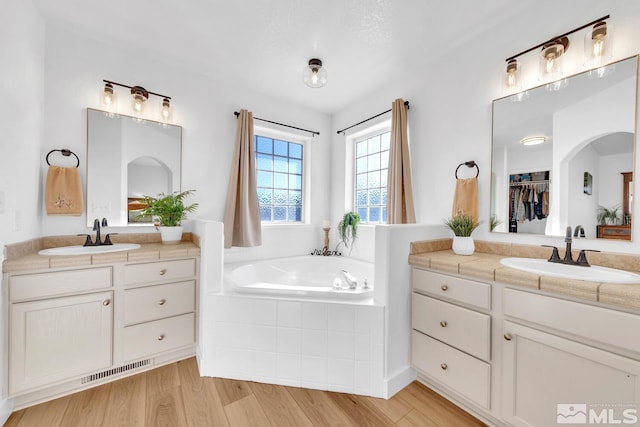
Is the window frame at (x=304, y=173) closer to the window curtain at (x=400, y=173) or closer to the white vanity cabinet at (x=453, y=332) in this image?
the window curtain at (x=400, y=173)

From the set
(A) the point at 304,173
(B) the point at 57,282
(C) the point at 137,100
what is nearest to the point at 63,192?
(B) the point at 57,282

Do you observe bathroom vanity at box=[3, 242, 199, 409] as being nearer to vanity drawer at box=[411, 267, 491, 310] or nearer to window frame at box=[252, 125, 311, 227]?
window frame at box=[252, 125, 311, 227]

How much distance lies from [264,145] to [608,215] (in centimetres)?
292

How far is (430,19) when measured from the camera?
179 centimetres

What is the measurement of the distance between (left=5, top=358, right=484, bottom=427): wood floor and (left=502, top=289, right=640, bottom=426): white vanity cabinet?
0.40 m

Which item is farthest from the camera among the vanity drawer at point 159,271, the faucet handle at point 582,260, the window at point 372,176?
the window at point 372,176

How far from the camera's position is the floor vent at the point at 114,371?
164 cm

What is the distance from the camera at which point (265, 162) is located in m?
3.06

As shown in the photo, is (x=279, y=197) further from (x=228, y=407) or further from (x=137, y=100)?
(x=228, y=407)

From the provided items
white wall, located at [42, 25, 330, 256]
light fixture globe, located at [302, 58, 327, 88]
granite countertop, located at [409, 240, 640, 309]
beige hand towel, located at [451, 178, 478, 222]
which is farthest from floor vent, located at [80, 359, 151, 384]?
beige hand towel, located at [451, 178, 478, 222]

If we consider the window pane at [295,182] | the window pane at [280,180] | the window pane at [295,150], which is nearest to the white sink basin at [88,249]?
the window pane at [280,180]

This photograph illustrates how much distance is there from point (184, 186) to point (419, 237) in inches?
84.1

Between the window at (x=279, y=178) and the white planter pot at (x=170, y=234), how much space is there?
994mm

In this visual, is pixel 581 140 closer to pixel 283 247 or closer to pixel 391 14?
pixel 391 14
